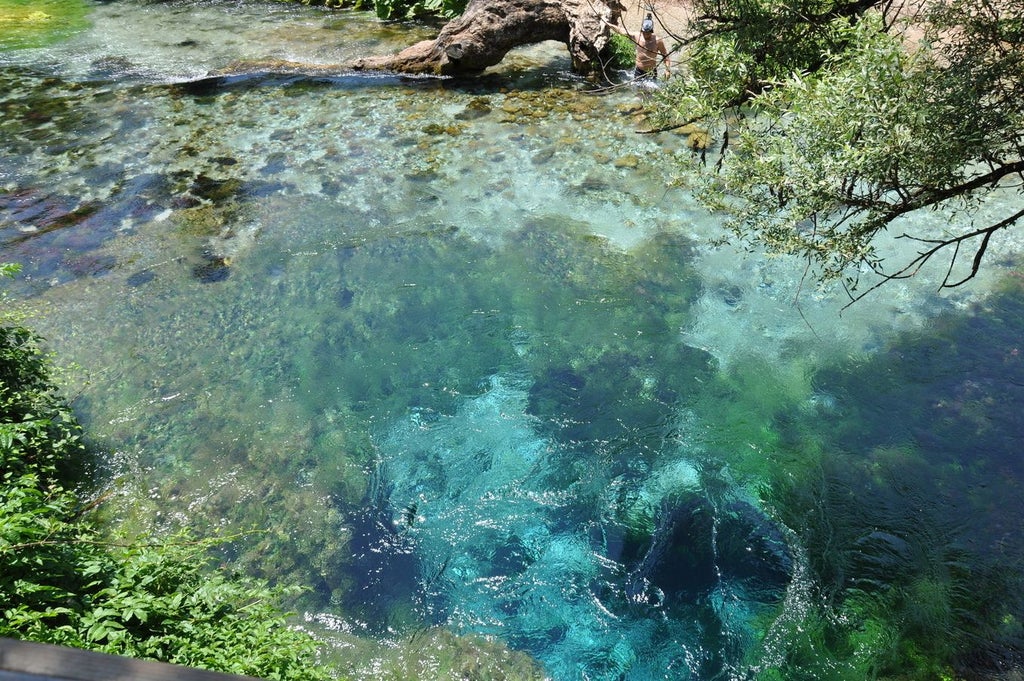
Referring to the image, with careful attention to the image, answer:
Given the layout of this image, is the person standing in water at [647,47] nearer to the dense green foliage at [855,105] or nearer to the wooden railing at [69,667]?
the dense green foliage at [855,105]

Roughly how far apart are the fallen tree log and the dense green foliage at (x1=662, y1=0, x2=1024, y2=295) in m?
10.2

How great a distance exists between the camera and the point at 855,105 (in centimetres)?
596

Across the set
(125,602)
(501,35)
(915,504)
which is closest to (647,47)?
(501,35)

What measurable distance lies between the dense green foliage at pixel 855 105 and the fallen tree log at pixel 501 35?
33.5 feet

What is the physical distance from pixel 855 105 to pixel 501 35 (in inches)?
509

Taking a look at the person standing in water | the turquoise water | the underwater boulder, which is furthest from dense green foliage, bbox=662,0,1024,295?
the person standing in water

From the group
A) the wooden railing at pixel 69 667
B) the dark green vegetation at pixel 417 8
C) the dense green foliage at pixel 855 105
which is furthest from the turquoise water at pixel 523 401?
the dark green vegetation at pixel 417 8

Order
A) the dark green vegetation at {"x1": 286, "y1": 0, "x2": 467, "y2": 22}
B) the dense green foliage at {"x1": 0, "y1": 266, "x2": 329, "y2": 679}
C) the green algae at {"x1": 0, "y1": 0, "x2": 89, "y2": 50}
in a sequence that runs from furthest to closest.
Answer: the dark green vegetation at {"x1": 286, "y1": 0, "x2": 467, "y2": 22} → the green algae at {"x1": 0, "y1": 0, "x2": 89, "y2": 50} → the dense green foliage at {"x1": 0, "y1": 266, "x2": 329, "y2": 679}

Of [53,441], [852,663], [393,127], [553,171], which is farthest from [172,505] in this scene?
[393,127]

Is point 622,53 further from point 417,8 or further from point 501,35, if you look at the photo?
point 417,8

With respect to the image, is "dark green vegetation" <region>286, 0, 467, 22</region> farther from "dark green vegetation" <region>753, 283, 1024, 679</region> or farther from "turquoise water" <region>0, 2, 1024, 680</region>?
"dark green vegetation" <region>753, 283, 1024, 679</region>

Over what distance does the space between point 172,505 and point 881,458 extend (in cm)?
776

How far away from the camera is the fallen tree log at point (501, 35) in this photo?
1733cm

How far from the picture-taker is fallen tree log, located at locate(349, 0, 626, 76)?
56.9 feet
